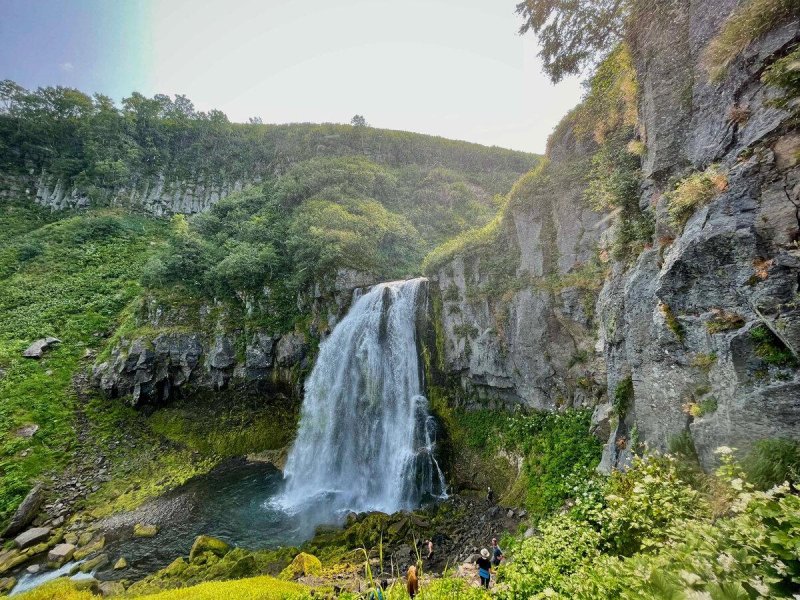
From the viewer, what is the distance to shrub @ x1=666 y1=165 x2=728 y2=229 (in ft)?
19.8

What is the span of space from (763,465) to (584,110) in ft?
47.2

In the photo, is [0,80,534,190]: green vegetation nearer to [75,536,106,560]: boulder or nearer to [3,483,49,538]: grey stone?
[3,483,49,538]: grey stone

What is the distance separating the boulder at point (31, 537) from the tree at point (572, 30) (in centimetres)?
2743

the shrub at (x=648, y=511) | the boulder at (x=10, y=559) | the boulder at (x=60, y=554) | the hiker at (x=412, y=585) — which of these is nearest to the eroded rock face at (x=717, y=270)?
the shrub at (x=648, y=511)

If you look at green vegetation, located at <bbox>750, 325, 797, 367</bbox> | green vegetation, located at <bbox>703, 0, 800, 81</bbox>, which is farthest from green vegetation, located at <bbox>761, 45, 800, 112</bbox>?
green vegetation, located at <bbox>750, 325, 797, 367</bbox>

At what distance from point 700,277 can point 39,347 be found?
3348 centimetres

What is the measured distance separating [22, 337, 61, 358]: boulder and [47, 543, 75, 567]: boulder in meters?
14.4

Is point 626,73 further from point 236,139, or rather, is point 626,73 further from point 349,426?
A: point 236,139

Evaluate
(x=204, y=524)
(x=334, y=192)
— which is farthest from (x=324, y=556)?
(x=334, y=192)

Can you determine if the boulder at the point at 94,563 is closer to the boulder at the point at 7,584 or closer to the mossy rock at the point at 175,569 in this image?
the boulder at the point at 7,584

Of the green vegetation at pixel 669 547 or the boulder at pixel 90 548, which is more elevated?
the green vegetation at pixel 669 547

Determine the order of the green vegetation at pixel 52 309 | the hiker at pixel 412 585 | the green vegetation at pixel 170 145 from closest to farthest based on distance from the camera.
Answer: the hiker at pixel 412 585 < the green vegetation at pixel 52 309 < the green vegetation at pixel 170 145

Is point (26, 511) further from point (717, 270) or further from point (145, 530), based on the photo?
point (717, 270)

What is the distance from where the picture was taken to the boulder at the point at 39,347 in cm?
2111
